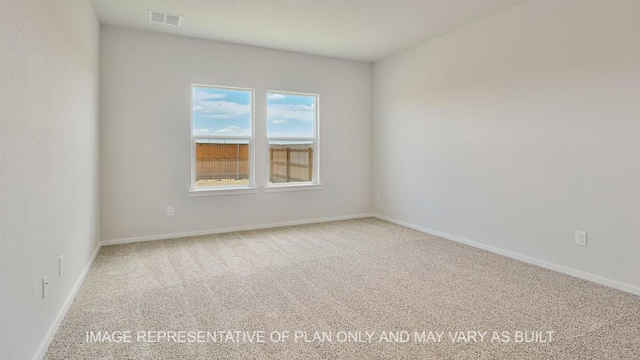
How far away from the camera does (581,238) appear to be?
302 centimetres

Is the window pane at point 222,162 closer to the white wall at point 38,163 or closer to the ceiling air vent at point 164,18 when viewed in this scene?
the ceiling air vent at point 164,18

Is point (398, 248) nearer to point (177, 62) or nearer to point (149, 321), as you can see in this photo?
point (149, 321)

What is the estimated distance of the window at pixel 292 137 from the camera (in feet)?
16.6

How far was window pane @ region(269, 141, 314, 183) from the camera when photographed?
16.7ft

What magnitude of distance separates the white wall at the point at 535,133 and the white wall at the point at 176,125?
1310mm

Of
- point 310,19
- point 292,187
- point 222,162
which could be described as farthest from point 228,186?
point 310,19

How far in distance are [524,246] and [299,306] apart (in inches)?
96.0

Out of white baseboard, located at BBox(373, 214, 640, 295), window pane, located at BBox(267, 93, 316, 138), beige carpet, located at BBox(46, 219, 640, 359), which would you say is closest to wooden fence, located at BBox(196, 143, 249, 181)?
window pane, located at BBox(267, 93, 316, 138)

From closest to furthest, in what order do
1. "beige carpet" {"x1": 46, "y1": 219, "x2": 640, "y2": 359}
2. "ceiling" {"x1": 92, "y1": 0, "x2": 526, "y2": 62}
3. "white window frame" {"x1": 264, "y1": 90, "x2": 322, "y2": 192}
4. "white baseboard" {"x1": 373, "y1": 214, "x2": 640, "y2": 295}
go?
"beige carpet" {"x1": 46, "y1": 219, "x2": 640, "y2": 359}
"white baseboard" {"x1": 373, "y1": 214, "x2": 640, "y2": 295}
"ceiling" {"x1": 92, "y1": 0, "x2": 526, "y2": 62}
"white window frame" {"x1": 264, "y1": 90, "x2": 322, "y2": 192}

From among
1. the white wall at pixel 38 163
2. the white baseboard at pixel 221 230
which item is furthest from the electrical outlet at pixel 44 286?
the white baseboard at pixel 221 230

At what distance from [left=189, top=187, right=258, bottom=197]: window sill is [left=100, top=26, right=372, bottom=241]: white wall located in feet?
0.24

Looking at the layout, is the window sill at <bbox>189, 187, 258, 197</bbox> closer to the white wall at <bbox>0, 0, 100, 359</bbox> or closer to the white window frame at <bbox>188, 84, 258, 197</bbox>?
the white window frame at <bbox>188, 84, 258, 197</bbox>

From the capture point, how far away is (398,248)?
3.91m

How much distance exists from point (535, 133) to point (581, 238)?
1.03 m
